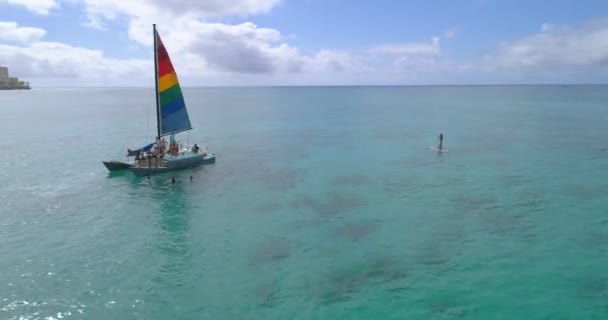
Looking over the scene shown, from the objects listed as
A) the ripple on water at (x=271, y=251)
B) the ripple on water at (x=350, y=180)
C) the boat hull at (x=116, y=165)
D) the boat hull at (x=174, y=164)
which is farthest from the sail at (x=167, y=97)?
the ripple on water at (x=271, y=251)

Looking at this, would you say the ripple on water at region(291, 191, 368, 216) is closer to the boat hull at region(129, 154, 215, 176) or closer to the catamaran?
the boat hull at region(129, 154, 215, 176)

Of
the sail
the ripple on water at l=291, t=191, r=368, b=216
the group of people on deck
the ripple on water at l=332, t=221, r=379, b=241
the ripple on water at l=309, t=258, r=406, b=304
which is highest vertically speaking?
the sail

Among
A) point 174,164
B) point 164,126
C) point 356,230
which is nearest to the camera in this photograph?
point 356,230

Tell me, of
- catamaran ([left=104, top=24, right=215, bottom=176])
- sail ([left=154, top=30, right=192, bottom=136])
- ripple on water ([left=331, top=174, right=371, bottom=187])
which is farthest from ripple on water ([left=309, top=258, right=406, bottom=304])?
sail ([left=154, top=30, right=192, bottom=136])

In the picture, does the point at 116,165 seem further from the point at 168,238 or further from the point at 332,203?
the point at 332,203

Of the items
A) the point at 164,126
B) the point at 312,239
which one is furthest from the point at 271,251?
the point at 164,126

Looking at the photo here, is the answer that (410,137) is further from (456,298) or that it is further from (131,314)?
(131,314)

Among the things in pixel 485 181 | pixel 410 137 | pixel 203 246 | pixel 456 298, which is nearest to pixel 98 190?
pixel 203 246
